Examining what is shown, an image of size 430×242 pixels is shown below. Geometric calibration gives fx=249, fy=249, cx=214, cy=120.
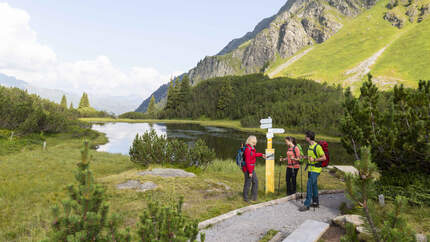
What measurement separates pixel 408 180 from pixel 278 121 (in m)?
65.1

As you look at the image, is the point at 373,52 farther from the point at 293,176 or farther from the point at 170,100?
the point at 293,176

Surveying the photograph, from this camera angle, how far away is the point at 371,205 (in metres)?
2.21

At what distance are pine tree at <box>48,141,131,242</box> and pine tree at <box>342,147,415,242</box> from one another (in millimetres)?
2361

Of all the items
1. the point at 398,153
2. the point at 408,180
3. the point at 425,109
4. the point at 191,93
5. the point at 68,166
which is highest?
the point at 191,93

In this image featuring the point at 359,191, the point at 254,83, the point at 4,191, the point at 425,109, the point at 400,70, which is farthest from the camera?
the point at 254,83

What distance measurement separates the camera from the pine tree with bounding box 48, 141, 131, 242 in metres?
2.38

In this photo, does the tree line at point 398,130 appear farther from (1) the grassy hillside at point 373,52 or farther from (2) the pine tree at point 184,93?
(1) the grassy hillside at point 373,52

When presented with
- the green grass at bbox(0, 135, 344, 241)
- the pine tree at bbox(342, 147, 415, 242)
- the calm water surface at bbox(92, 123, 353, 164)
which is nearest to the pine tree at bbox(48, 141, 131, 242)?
the green grass at bbox(0, 135, 344, 241)

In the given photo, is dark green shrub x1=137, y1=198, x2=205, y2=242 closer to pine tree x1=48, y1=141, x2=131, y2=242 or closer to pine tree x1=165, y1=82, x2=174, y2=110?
pine tree x1=48, y1=141, x2=131, y2=242

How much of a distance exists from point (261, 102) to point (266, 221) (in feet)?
332

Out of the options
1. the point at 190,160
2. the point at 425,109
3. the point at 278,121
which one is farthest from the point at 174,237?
the point at 278,121

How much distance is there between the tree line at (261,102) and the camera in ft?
217

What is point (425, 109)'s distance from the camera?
23.2ft

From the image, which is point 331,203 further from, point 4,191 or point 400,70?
point 400,70
